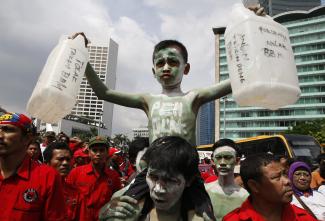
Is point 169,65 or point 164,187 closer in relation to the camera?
point 164,187

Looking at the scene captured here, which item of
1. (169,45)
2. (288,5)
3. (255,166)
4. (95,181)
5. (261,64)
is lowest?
(95,181)

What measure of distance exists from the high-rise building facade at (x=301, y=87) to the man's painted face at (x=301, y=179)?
48.1 meters

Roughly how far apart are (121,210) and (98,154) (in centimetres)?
294

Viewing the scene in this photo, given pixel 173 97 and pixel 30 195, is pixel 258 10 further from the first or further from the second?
pixel 30 195

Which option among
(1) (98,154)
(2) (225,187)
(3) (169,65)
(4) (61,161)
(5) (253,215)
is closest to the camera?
(5) (253,215)

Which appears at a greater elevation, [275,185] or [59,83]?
[59,83]

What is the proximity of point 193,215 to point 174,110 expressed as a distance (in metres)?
1.02

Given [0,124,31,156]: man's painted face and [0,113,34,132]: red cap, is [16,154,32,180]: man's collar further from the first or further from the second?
[0,113,34,132]: red cap

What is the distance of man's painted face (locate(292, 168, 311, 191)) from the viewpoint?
413cm

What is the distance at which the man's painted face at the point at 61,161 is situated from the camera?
13.1 feet

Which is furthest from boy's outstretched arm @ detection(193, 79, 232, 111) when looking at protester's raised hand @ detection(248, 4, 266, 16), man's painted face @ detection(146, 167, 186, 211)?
man's painted face @ detection(146, 167, 186, 211)

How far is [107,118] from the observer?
3866 inches

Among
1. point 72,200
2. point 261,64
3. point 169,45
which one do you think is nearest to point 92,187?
point 72,200

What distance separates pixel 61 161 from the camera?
3990 mm
